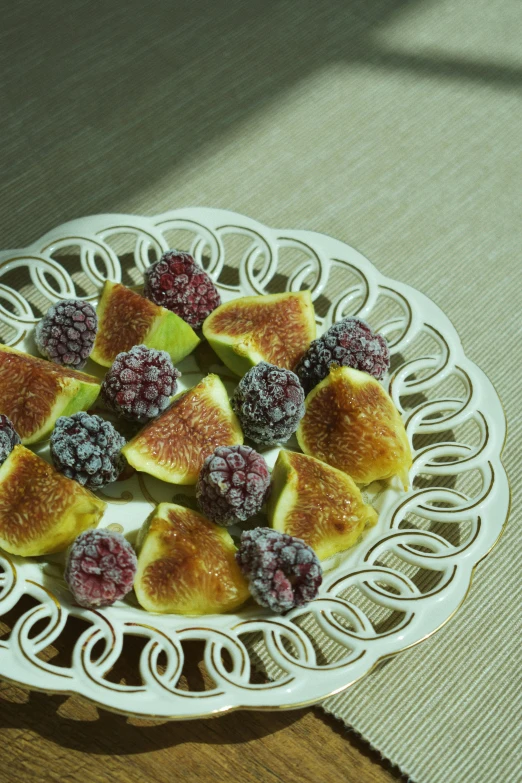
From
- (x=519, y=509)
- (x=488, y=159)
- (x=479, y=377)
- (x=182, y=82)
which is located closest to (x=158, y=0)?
(x=182, y=82)

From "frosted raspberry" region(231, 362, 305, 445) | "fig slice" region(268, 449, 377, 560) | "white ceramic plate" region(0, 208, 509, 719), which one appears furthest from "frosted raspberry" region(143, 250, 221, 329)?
"fig slice" region(268, 449, 377, 560)

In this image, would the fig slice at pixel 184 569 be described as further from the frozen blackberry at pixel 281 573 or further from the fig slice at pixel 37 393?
the fig slice at pixel 37 393

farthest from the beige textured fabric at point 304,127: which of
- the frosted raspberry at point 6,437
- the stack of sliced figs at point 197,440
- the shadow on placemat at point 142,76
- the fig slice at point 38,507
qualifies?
the fig slice at point 38,507

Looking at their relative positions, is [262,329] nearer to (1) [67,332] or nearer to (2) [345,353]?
(2) [345,353]

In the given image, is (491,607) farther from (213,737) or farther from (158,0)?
(158,0)

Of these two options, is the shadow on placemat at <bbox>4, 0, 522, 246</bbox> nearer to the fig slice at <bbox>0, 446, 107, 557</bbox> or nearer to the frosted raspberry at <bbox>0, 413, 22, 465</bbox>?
the frosted raspberry at <bbox>0, 413, 22, 465</bbox>

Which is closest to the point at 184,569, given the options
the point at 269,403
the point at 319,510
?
the point at 319,510
